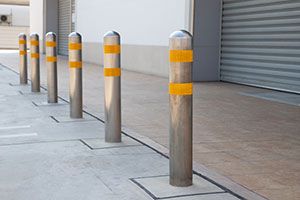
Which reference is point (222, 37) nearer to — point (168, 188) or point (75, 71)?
point (75, 71)

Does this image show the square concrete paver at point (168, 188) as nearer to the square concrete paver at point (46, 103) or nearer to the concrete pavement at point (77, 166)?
the concrete pavement at point (77, 166)

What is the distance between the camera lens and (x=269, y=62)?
33.8 feet

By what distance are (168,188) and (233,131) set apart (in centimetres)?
243

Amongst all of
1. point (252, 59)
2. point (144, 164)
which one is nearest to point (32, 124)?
point (144, 164)

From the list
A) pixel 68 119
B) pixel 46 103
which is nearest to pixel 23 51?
pixel 46 103

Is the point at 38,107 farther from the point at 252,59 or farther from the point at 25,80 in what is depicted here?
the point at 252,59

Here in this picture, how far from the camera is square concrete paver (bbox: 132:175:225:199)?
3.46 m

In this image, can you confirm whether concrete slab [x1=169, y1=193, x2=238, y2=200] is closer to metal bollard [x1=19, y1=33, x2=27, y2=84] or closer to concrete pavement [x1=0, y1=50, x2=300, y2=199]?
concrete pavement [x1=0, y1=50, x2=300, y2=199]

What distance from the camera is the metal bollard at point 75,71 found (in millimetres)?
6152

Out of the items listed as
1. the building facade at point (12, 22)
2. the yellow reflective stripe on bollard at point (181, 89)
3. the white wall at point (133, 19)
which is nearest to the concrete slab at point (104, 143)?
the yellow reflective stripe on bollard at point (181, 89)

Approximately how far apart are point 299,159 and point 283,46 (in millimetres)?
5620

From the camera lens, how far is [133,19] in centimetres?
1462

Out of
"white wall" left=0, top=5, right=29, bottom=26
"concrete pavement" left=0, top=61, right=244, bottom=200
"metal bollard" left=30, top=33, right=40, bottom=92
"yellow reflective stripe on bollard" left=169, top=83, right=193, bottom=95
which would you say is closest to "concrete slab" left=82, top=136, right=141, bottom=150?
"concrete pavement" left=0, top=61, right=244, bottom=200

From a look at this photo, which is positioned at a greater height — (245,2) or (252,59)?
(245,2)
